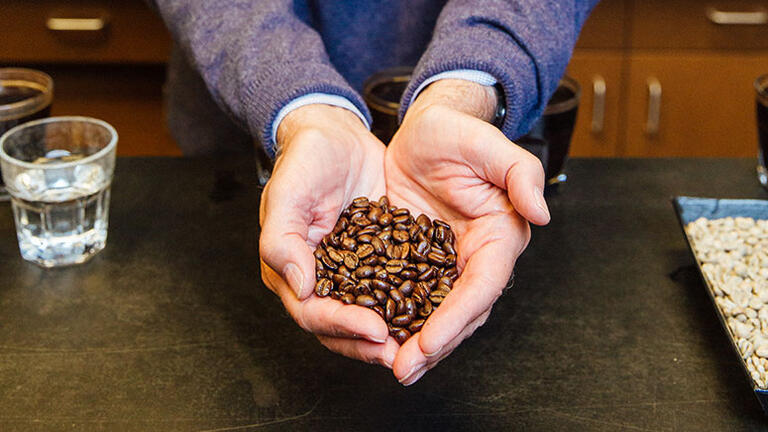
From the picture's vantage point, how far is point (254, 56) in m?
1.09

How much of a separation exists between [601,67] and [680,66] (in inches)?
9.0

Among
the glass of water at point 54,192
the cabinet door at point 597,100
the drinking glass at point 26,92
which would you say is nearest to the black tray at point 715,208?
the glass of water at point 54,192

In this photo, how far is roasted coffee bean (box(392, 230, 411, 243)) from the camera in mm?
927

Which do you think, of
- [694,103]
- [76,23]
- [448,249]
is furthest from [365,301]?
[76,23]

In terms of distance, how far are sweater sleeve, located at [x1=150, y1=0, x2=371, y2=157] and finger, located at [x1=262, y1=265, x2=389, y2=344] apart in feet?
1.01

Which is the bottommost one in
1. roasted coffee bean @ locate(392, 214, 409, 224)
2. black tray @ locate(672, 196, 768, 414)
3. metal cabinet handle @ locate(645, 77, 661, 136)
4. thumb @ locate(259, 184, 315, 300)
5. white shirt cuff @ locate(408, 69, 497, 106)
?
metal cabinet handle @ locate(645, 77, 661, 136)

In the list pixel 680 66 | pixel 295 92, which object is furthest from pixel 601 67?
pixel 295 92

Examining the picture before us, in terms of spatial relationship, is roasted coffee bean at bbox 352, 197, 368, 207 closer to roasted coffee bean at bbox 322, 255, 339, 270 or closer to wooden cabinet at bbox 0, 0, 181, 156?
roasted coffee bean at bbox 322, 255, 339, 270

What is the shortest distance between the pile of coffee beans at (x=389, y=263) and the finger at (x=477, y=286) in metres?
0.04

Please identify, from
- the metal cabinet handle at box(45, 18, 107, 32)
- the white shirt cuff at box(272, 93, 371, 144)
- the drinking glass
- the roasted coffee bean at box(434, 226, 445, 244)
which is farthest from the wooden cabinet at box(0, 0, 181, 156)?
the roasted coffee bean at box(434, 226, 445, 244)

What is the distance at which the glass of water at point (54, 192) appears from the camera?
1.04 meters

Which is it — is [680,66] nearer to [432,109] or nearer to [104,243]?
[432,109]

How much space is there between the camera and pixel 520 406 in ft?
2.70

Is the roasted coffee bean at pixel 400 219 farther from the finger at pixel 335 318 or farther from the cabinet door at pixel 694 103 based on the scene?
the cabinet door at pixel 694 103
